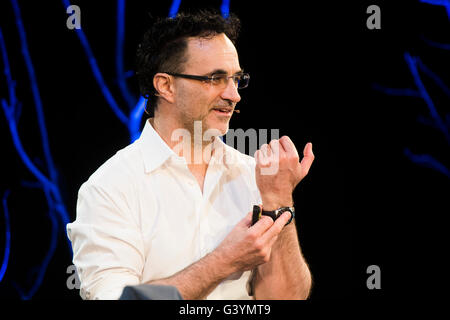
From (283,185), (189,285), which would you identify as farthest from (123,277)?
(283,185)

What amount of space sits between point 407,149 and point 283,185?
1.64 m

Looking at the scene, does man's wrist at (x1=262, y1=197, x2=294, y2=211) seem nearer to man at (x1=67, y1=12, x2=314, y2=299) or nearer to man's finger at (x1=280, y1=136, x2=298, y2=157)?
man at (x1=67, y1=12, x2=314, y2=299)

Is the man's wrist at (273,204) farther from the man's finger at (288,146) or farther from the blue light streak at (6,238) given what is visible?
the blue light streak at (6,238)

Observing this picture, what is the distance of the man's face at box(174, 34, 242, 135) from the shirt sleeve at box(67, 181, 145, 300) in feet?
1.58

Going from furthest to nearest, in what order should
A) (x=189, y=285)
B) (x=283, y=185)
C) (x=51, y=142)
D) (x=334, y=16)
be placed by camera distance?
(x=51, y=142), (x=334, y=16), (x=283, y=185), (x=189, y=285)

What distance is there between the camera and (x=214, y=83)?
6.59ft

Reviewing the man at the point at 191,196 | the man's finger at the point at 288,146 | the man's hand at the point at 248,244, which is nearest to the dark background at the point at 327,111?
the man at the point at 191,196

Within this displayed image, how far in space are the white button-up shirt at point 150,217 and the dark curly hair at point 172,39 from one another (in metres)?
0.28

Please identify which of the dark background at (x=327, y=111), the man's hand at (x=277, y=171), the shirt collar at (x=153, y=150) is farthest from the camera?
the dark background at (x=327, y=111)

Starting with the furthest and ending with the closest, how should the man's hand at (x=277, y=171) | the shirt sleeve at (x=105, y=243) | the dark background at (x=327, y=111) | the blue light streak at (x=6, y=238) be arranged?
the blue light streak at (x=6, y=238)
the dark background at (x=327, y=111)
the man's hand at (x=277, y=171)
the shirt sleeve at (x=105, y=243)

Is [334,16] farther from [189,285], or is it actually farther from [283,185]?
[189,285]

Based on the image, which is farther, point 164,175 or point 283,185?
point 164,175

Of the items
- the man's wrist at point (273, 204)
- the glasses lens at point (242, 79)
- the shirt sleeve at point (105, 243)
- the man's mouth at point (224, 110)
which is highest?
the glasses lens at point (242, 79)

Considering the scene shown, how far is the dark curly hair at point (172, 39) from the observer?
6.76 feet
